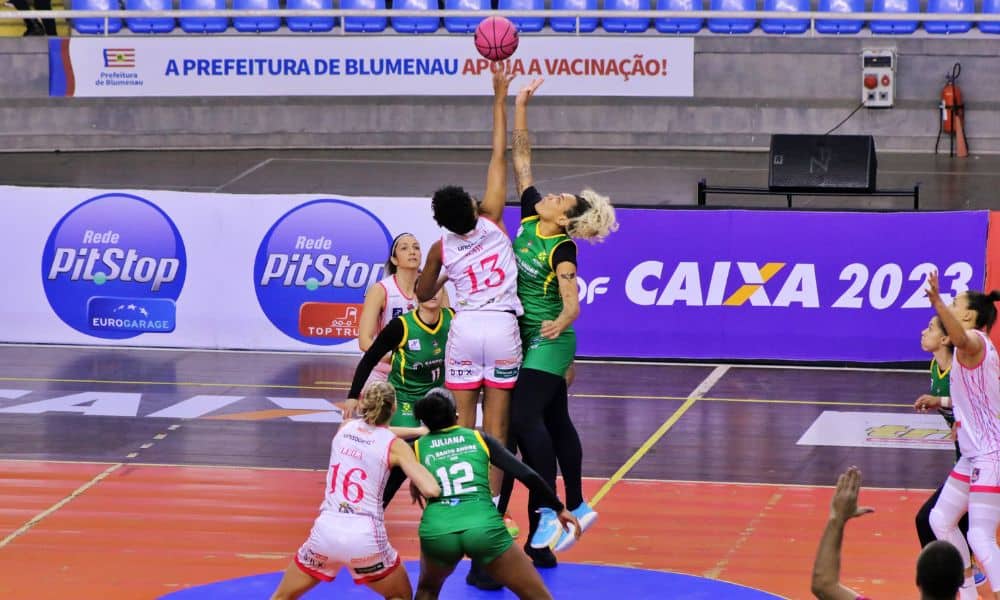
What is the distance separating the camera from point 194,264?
59.3 ft

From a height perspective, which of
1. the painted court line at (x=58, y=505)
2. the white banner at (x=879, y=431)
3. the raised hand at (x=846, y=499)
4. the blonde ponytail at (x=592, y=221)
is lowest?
the white banner at (x=879, y=431)

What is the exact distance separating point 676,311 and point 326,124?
1072cm

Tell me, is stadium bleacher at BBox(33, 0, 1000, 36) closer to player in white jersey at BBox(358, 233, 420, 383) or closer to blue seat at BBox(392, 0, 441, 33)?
blue seat at BBox(392, 0, 441, 33)

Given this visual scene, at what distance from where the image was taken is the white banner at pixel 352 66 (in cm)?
2536

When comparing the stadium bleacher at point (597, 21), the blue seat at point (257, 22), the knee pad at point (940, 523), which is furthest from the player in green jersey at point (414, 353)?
the blue seat at point (257, 22)

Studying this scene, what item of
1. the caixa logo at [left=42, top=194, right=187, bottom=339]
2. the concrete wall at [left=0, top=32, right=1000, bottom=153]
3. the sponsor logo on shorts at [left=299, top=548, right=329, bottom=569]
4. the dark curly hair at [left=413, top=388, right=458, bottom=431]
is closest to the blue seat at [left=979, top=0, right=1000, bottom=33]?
the concrete wall at [left=0, top=32, right=1000, bottom=153]

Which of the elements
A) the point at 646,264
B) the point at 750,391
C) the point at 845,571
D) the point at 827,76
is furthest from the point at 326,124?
the point at 845,571

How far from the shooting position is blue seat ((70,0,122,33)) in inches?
1043

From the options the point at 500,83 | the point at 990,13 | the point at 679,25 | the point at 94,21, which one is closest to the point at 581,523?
the point at 500,83

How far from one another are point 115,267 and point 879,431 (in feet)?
28.8

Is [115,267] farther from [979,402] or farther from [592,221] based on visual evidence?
[979,402]

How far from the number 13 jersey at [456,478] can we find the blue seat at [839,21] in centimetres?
1889

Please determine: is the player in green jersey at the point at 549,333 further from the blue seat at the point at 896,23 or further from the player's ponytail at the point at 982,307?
the blue seat at the point at 896,23

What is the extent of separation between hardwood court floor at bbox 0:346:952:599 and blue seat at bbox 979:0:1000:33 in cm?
1023
